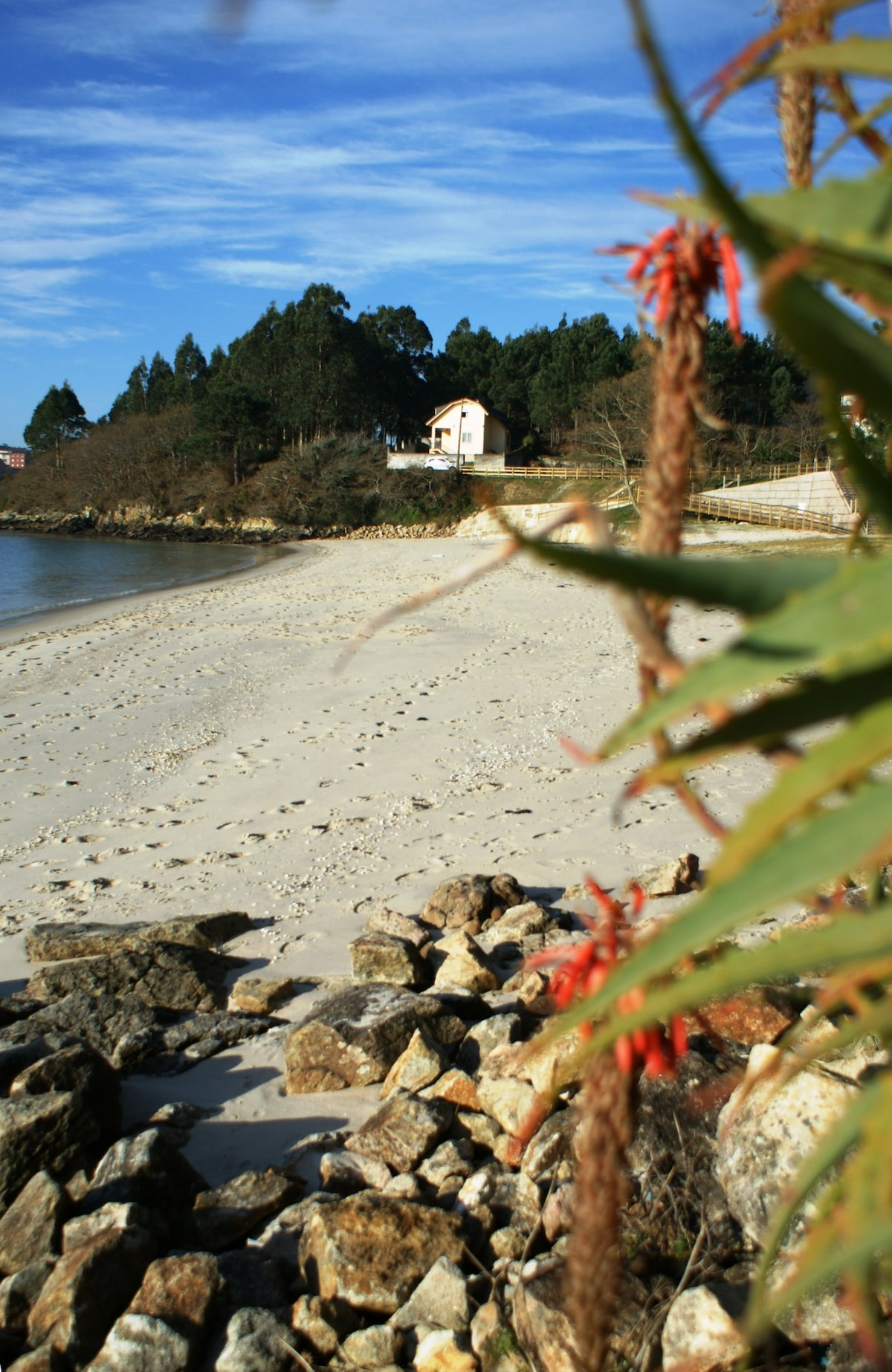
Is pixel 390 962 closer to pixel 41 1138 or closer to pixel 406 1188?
pixel 406 1188

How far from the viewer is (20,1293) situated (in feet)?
10.1

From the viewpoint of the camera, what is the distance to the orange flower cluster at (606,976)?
0.93m

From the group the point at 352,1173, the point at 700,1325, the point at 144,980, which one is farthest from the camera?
the point at 144,980

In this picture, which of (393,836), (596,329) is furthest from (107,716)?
(596,329)

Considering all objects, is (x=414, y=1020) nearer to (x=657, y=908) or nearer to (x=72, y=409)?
(x=657, y=908)

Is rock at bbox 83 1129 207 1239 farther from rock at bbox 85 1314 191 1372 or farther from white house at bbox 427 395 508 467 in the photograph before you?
white house at bbox 427 395 508 467

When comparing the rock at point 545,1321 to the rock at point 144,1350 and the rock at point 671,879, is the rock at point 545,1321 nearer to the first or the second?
the rock at point 144,1350

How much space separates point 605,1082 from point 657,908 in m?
4.59

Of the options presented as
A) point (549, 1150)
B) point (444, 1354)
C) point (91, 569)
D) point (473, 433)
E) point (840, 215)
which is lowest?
point (91, 569)

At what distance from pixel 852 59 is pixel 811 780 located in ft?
1.87

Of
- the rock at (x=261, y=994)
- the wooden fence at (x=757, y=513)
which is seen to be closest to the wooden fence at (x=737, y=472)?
the wooden fence at (x=757, y=513)

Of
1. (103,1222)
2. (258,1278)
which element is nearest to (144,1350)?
(258,1278)

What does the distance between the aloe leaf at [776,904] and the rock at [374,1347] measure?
2.64 meters

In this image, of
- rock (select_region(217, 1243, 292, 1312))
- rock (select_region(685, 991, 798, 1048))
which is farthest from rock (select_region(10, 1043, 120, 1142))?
rock (select_region(685, 991, 798, 1048))
